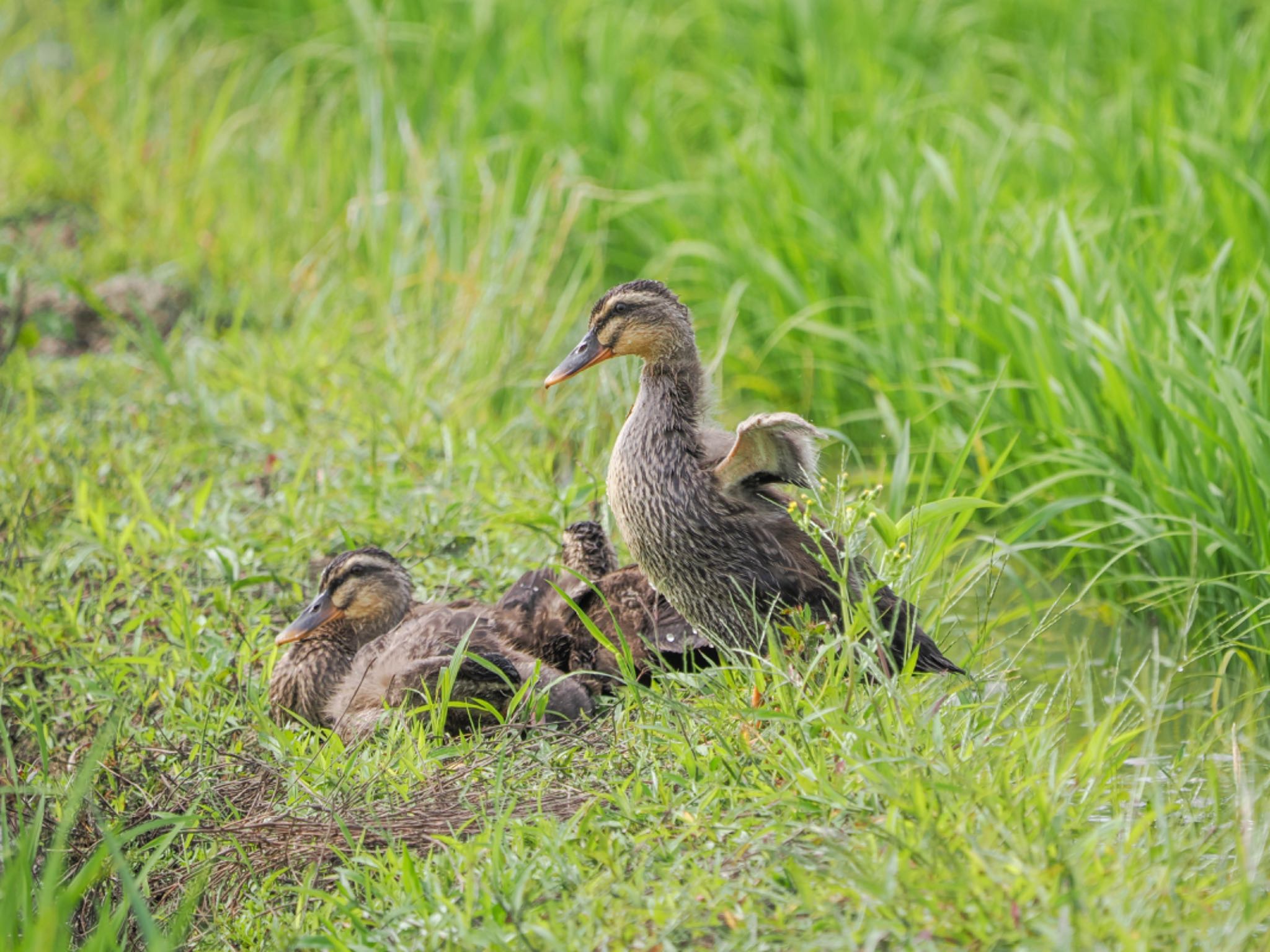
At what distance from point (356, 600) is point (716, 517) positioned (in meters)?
1.04

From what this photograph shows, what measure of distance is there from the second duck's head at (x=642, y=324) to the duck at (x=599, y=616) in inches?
21.6

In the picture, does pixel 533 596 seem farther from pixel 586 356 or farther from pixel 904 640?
pixel 904 640

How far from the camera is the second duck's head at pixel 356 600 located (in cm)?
405

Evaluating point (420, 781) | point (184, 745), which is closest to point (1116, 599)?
point (420, 781)

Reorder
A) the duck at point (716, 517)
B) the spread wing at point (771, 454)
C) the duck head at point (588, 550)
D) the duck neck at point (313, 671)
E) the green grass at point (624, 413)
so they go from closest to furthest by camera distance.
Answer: the green grass at point (624, 413) < the spread wing at point (771, 454) < the duck at point (716, 517) < the duck neck at point (313, 671) < the duck head at point (588, 550)

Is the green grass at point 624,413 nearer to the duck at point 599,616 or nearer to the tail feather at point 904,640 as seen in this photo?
the tail feather at point 904,640

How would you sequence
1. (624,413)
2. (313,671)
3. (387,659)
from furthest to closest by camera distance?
(624,413) < (313,671) < (387,659)

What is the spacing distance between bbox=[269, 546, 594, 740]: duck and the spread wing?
661mm

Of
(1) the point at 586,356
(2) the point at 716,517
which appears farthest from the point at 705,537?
(1) the point at 586,356

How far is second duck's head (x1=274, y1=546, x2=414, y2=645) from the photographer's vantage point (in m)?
4.05

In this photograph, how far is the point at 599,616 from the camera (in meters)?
4.11

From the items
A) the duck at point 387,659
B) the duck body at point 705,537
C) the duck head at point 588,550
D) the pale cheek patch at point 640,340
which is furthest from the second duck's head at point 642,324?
the duck at point 387,659

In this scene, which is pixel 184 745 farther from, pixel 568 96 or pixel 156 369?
pixel 568 96

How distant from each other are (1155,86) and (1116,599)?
345cm
